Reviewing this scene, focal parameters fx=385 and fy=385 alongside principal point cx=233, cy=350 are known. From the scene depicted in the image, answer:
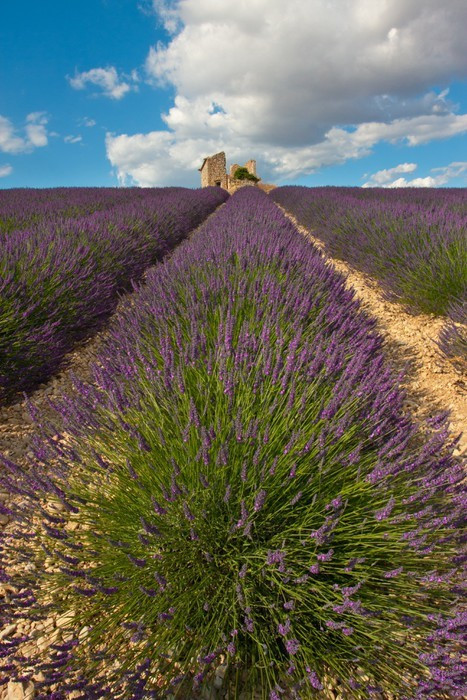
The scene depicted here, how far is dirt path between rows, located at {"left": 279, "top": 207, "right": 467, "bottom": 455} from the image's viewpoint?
104 inches

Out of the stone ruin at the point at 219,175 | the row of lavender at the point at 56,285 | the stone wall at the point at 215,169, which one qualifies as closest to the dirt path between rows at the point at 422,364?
the row of lavender at the point at 56,285

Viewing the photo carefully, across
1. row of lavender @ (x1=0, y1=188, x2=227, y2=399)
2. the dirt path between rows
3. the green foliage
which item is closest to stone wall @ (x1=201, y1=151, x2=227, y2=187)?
the green foliage

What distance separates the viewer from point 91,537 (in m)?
1.26

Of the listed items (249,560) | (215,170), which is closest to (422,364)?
(249,560)

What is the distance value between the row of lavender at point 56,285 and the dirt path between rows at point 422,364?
8.33 feet

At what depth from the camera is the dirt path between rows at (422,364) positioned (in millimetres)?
2646

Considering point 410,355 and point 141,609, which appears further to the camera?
point 410,355

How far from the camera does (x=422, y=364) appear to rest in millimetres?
3295

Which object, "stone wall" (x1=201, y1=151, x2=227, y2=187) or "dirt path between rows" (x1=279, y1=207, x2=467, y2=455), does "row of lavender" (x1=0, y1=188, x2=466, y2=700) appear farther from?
"stone wall" (x1=201, y1=151, x2=227, y2=187)

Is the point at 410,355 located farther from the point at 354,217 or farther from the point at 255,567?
the point at 354,217

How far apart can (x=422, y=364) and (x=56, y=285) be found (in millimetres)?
3315

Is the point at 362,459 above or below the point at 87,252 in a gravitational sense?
below

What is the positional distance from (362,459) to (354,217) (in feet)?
21.5

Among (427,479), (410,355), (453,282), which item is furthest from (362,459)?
(453,282)
